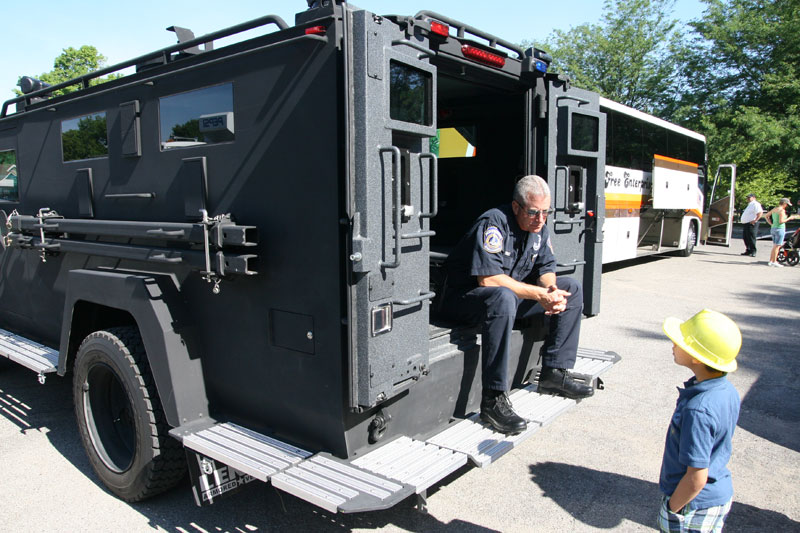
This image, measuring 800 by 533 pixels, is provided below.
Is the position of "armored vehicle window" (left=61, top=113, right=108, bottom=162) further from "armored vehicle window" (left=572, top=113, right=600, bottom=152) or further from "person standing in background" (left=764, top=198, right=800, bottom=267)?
"person standing in background" (left=764, top=198, right=800, bottom=267)

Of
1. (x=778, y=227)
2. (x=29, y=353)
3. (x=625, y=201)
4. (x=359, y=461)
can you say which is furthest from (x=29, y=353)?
(x=778, y=227)

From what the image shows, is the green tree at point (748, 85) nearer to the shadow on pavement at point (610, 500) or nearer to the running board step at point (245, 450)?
the shadow on pavement at point (610, 500)

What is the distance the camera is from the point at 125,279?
313cm

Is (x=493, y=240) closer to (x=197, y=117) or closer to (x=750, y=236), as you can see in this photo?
(x=197, y=117)

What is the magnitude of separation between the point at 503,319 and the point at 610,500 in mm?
1314

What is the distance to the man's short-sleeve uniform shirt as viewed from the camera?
11.6 ft

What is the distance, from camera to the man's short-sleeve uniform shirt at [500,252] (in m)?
3.53

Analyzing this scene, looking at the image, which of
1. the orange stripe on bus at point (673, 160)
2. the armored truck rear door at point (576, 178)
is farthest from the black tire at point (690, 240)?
the armored truck rear door at point (576, 178)

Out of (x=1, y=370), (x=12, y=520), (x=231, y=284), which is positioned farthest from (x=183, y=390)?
(x=1, y=370)

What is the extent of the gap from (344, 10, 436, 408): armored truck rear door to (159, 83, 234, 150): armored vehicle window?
821 mm

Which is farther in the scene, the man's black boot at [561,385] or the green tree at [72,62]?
the green tree at [72,62]

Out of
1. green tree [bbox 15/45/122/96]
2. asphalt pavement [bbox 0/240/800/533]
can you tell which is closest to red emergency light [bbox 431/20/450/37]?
asphalt pavement [bbox 0/240/800/533]

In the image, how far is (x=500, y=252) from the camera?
358 centimetres

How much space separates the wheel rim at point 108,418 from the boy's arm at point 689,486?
3000 millimetres
